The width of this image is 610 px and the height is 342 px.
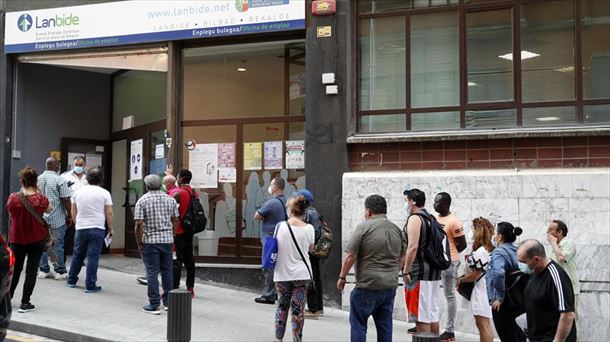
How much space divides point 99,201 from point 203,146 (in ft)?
8.63

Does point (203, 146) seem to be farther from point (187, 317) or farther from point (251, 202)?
point (187, 317)

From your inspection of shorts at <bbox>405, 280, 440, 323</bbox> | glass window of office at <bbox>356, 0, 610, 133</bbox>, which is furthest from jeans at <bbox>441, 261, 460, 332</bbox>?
glass window of office at <bbox>356, 0, 610, 133</bbox>

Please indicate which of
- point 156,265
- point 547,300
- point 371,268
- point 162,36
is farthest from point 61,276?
point 547,300

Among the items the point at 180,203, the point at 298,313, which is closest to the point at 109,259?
the point at 180,203

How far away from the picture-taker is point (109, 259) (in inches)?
493

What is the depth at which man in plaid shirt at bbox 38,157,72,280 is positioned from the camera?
9.47 m

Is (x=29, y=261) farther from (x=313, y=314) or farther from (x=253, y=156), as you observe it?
(x=253, y=156)

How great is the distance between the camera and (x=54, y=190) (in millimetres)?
9477

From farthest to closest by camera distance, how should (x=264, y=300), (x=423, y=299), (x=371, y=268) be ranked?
(x=264, y=300) → (x=423, y=299) → (x=371, y=268)

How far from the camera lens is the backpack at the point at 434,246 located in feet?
22.6

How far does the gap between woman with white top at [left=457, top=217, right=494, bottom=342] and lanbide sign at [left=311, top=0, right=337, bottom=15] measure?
14.1 ft

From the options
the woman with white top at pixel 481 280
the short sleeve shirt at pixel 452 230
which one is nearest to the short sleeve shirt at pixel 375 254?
the woman with white top at pixel 481 280

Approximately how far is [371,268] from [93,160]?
9090 mm

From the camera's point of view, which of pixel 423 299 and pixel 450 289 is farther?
pixel 450 289
